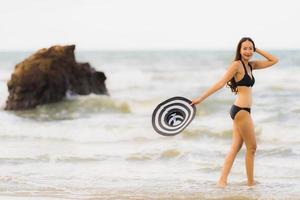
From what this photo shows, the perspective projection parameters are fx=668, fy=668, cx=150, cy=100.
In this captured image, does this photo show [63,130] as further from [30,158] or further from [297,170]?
[297,170]

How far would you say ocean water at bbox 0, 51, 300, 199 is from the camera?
7.30m

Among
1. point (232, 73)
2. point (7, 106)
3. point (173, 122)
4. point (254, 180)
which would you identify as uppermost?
point (7, 106)

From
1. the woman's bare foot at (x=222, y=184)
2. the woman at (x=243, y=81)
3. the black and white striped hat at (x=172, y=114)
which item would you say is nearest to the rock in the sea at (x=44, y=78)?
the woman's bare foot at (x=222, y=184)

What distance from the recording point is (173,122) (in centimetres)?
682

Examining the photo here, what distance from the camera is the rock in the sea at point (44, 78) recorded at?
52.6 ft

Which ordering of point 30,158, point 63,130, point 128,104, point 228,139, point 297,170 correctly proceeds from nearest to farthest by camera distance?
point 297,170 < point 30,158 < point 228,139 < point 63,130 < point 128,104

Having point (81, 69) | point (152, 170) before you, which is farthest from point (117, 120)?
point (152, 170)

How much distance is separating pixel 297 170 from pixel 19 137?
17.4 ft

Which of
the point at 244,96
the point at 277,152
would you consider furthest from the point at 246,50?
the point at 277,152

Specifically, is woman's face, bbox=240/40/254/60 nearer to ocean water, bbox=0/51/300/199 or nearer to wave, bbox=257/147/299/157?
ocean water, bbox=0/51/300/199

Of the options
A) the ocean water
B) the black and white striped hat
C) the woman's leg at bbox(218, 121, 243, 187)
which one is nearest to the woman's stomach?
the woman's leg at bbox(218, 121, 243, 187)

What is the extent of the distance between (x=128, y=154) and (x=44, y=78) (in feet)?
22.5

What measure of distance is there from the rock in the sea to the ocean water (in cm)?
34

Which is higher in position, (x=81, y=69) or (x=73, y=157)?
(x=81, y=69)
